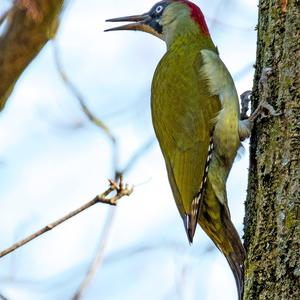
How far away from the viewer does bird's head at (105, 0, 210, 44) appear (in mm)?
3758

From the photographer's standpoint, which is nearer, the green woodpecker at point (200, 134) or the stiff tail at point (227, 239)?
the stiff tail at point (227, 239)

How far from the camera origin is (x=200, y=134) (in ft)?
10.0

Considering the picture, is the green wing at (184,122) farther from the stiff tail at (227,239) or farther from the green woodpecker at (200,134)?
the stiff tail at (227,239)

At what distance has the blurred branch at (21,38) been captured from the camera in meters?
2.02

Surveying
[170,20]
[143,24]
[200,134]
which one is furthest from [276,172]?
[143,24]

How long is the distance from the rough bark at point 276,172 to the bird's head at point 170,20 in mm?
1196

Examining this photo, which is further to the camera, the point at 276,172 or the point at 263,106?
the point at 263,106

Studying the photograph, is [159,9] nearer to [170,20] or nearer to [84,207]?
[170,20]

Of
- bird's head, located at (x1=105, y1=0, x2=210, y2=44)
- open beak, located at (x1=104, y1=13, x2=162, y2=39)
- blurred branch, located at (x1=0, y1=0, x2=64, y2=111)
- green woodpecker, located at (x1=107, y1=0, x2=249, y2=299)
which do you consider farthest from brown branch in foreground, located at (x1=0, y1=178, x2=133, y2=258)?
open beak, located at (x1=104, y1=13, x2=162, y2=39)

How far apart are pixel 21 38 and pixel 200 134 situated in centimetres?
119

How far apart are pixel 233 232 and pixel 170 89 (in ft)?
2.72

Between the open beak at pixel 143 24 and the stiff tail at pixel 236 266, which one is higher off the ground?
the open beak at pixel 143 24

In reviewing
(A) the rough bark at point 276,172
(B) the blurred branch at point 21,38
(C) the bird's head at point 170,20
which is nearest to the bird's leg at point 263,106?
(A) the rough bark at point 276,172

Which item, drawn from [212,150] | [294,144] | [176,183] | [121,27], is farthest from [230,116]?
[121,27]
